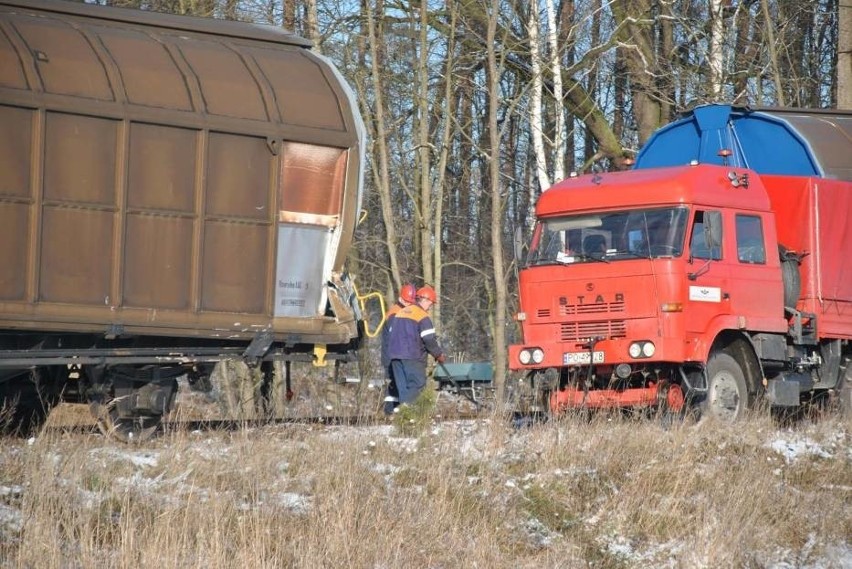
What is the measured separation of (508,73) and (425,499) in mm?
18397

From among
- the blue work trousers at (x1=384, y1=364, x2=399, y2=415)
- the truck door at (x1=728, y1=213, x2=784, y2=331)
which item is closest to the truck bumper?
the truck door at (x1=728, y1=213, x2=784, y2=331)

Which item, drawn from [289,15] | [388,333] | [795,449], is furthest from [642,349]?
[289,15]

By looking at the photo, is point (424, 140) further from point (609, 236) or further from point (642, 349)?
point (642, 349)

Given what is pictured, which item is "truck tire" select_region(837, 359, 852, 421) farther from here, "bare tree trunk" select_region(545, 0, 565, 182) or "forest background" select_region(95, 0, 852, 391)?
"bare tree trunk" select_region(545, 0, 565, 182)

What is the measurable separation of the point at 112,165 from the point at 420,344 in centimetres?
466

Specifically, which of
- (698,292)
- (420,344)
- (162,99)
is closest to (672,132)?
(698,292)

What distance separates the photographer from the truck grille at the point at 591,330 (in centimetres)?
1362

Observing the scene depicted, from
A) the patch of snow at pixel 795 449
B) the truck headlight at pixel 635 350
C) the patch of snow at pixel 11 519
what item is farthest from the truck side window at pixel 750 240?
the patch of snow at pixel 11 519

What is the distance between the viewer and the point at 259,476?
886cm

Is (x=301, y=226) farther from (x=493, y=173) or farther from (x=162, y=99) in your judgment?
(x=493, y=173)

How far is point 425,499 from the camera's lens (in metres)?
8.73

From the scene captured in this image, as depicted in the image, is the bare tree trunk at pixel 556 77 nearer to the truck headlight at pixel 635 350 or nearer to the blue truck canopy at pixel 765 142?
the blue truck canopy at pixel 765 142

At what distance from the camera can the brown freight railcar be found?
34.9 ft

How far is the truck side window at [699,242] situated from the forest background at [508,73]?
224 inches
